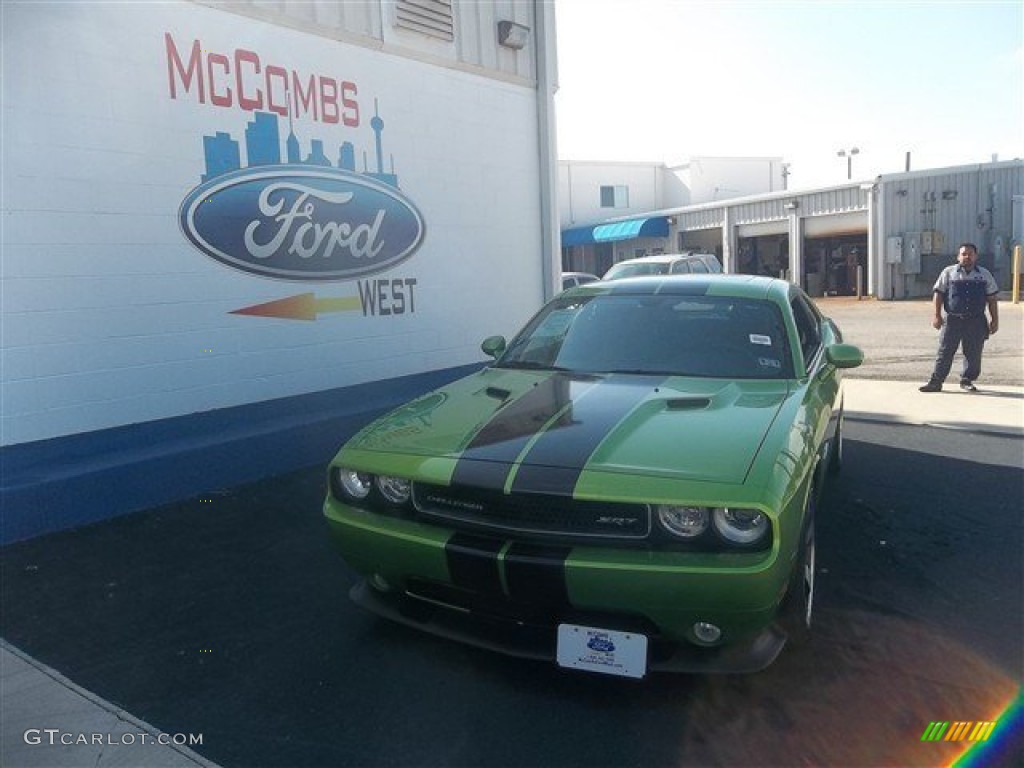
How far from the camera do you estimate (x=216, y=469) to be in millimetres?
5621

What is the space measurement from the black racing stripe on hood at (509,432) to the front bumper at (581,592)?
0.76 ft

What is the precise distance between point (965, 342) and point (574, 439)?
23.2ft

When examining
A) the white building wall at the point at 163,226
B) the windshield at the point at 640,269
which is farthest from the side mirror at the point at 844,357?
the windshield at the point at 640,269

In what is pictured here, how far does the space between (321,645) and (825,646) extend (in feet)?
6.95

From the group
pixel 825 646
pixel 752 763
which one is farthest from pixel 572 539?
pixel 825 646

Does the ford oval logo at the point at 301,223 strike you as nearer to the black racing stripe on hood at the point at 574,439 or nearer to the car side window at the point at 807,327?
the black racing stripe on hood at the point at 574,439

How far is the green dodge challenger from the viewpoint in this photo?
2.62 meters

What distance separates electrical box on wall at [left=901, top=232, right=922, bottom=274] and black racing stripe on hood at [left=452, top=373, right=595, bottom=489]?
23068 millimetres

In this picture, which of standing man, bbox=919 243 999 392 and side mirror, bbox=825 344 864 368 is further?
standing man, bbox=919 243 999 392

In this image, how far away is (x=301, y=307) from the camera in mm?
6676

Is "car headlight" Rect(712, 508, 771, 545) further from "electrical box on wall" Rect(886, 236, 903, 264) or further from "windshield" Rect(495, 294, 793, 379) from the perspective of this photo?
"electrical box on wall" Rect(886, 236, 903, 264)

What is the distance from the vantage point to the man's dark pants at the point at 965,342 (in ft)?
27.2

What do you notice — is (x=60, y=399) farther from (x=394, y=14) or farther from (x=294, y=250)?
(x=394, y=14)

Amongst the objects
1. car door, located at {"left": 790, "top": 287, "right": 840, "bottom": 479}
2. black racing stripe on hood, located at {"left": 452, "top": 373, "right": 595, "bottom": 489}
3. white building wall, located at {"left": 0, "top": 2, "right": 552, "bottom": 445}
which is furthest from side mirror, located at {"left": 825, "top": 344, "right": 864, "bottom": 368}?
→ white building wall, located at {"left": 0, "top": 2, "right": 552, "bottom": 445}
